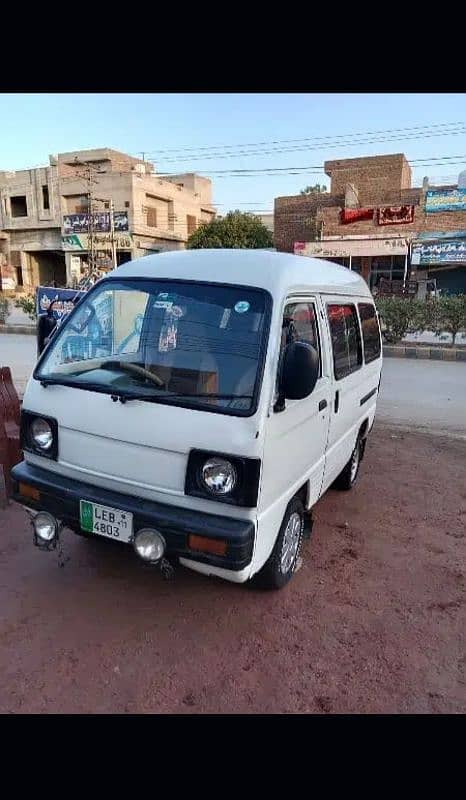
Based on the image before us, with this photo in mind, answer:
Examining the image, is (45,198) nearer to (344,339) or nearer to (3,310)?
(3,310)

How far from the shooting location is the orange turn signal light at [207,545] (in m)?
2.41

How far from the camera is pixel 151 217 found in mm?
39938

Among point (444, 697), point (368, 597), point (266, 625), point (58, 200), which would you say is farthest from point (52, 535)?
point (58, 200)

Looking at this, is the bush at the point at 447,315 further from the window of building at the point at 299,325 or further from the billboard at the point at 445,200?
the billboard at the point at 445,200

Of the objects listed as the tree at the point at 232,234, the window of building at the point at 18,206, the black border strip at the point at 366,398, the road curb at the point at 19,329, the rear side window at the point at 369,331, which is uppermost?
the window of building at the point at 18,206

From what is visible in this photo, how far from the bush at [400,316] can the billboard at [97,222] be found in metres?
27.9

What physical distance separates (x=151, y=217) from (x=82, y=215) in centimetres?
517

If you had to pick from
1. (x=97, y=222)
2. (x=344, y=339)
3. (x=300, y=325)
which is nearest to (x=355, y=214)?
(x=97, y=222)

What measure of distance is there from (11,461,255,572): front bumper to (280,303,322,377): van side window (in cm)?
94

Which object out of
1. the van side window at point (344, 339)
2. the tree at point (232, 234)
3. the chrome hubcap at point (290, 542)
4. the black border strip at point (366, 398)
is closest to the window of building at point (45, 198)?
the tree at point (232, 234)

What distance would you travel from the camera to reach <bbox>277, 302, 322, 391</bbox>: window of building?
284 cm

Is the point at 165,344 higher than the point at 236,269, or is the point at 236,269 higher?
the point at 236,269

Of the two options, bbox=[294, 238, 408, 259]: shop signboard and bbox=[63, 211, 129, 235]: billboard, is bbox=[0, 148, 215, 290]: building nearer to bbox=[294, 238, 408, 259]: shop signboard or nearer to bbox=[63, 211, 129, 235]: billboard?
bbox=[63, 211, 129, 235]: billboard

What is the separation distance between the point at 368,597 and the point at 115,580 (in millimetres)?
1595
